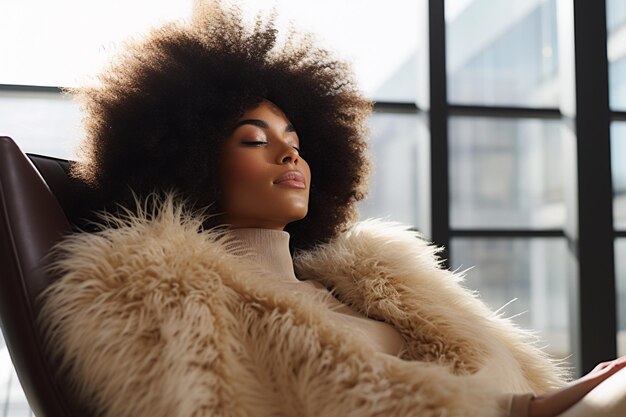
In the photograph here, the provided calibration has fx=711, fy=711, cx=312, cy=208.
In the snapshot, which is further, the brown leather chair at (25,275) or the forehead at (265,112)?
the forehead at (265,112)

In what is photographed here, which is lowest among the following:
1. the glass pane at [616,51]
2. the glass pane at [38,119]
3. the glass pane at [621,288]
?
the glass pane at [621,288]

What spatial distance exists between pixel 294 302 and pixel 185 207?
33 cm

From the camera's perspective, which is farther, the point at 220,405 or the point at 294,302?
the point at 294,302

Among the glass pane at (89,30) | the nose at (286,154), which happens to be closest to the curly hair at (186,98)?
the nose at (286,154)

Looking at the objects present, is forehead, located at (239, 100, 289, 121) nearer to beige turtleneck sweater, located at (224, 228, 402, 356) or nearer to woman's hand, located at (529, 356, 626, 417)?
beige turtleneck sweater, located at (224, 228, 402, 356)

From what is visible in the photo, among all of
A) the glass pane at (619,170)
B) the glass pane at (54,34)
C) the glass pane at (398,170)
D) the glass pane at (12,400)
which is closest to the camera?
the glass pane at (12,400)

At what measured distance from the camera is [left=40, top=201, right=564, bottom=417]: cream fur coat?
1018mm

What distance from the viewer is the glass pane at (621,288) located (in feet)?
Answer: 10.9

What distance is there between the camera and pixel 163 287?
109 cm

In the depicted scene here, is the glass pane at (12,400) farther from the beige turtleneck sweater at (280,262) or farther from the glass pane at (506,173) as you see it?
the glass pane at (506,173)

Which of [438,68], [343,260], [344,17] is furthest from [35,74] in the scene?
[343,260]

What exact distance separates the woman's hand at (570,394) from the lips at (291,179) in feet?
2.07

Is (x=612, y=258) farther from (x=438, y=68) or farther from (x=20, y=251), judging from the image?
(x=20, y=251)

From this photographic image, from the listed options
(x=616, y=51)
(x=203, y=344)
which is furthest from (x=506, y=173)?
(x=203, y=344)
